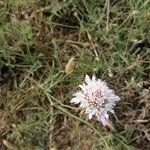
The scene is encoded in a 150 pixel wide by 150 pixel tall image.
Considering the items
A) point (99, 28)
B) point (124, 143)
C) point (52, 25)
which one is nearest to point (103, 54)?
point (99, 28)

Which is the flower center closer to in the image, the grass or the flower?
the flower

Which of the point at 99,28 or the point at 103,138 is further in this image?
the point at 99,28

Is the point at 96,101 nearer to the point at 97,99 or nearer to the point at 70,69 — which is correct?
the point at 97,99

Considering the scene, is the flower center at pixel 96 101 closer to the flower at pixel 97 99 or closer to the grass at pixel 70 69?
the flower at pixel 97 99

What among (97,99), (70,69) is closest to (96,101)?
(97,99)

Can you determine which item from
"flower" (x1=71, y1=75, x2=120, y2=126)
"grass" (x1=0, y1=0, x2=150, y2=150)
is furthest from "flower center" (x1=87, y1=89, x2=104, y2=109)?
"grass" (x1=0, y1=0, x2=150, y2=150)

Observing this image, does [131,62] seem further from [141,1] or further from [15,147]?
[15,147]

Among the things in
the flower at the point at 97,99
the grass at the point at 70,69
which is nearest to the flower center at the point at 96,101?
the flower at the point at 97,99
